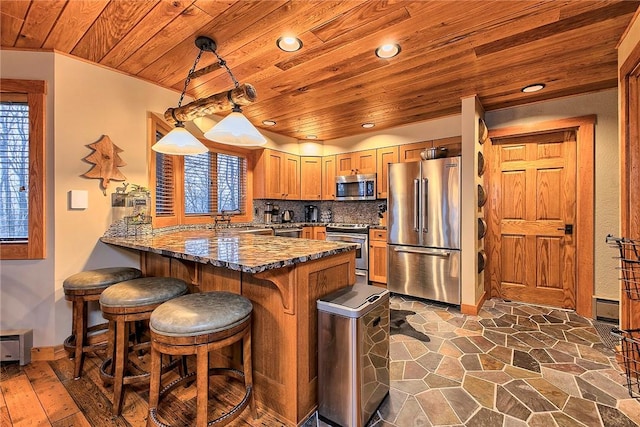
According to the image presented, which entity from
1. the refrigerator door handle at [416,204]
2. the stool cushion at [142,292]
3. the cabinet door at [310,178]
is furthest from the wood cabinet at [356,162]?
the stool cushion at [142,292]

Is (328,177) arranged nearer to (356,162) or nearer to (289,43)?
(356,162)

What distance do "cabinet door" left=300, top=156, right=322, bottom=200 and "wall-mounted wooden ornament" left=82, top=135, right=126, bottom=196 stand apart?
298cm

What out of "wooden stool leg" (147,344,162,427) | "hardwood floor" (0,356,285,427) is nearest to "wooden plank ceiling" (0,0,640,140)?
"wooden stool leg" (147,344,162,427)

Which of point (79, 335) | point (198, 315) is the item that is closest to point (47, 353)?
point (79, 335)

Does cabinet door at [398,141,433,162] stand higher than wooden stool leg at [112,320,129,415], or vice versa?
cabinet door at [398,141,433,162]

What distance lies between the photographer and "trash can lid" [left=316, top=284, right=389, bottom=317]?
152cm

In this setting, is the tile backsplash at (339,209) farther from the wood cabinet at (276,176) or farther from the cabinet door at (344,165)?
the cabinet door at (344,165)

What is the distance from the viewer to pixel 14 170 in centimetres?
223

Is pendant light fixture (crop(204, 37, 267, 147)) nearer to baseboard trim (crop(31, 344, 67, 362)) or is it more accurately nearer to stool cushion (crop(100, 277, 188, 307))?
stool cushion (crop(100, 277, 188, 307))

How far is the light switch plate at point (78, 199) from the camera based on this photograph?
7.56 feet

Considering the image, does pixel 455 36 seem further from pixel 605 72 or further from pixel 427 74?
pixel 605 72

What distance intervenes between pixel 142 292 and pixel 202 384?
2.36 ft

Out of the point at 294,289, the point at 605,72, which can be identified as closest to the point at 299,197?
the point at 294,289

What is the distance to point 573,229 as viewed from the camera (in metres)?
3.29
